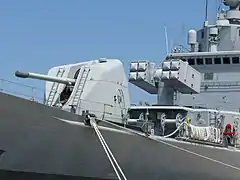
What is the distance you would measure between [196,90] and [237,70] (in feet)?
6.64

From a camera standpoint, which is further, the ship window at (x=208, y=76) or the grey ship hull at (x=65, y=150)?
the ship window at (x=208, y=76)

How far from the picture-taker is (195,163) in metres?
14.5

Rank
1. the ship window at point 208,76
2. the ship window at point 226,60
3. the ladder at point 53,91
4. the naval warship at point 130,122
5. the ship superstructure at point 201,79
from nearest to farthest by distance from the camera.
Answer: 1. the naval warship at point 130,122
2. the ladder at point 53,91
3. the ship superstructure at point 201,79
4. the ship window at point 226,60
5. the ship window at point 208,76

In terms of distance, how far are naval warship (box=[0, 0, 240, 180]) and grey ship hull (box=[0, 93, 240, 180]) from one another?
0.02 metres

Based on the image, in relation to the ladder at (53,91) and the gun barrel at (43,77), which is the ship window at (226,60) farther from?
the gun barrel at (43,77)

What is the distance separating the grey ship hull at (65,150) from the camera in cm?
1067

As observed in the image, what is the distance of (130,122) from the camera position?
15.3 metres

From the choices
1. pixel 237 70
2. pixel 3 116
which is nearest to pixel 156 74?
pixel 237 70

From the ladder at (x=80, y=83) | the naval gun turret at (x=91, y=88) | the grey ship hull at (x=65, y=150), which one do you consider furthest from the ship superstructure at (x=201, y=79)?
the ladder at (x=80, y=83)

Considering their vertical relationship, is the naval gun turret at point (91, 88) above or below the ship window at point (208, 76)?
below

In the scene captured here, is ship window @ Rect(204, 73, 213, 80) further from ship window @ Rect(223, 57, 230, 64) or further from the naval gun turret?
the naval gun turret

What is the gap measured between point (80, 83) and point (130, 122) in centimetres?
211

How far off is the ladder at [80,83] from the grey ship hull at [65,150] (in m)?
1.54

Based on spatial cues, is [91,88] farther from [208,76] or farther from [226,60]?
[226,60]
